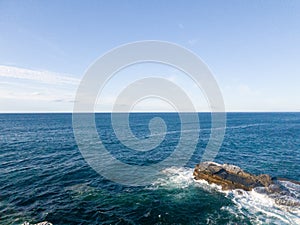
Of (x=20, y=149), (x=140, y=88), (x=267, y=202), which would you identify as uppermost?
(x=140, y=88)

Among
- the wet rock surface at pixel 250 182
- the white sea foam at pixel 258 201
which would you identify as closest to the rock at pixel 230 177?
the wet rock surface at pixel 250 182

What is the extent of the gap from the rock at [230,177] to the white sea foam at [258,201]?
97 cm

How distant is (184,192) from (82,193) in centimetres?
1385

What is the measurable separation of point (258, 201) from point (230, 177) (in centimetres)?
565

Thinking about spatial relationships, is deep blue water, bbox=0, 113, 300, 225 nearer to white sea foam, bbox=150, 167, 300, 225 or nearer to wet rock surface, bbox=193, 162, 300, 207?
white sea foam, bbox=150, 167, 300, 225

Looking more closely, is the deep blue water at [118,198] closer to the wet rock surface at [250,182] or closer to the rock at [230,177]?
the wet rock surface at [250,182]

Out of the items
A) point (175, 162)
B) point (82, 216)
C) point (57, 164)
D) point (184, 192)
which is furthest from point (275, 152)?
point (57, 164)

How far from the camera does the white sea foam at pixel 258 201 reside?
20031 millimetres

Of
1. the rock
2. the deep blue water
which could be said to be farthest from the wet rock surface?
the deep blue water

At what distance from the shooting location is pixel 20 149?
4850 centimetres

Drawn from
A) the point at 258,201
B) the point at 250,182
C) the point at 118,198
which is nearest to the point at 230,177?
the point at 250,182

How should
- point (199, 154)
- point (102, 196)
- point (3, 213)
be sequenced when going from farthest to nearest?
point (199, 154) < point (102, 196) < point (3, 213)

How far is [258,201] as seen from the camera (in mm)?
→ 23344

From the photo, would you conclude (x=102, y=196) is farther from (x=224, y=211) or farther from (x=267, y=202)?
(x=267, y=202)
